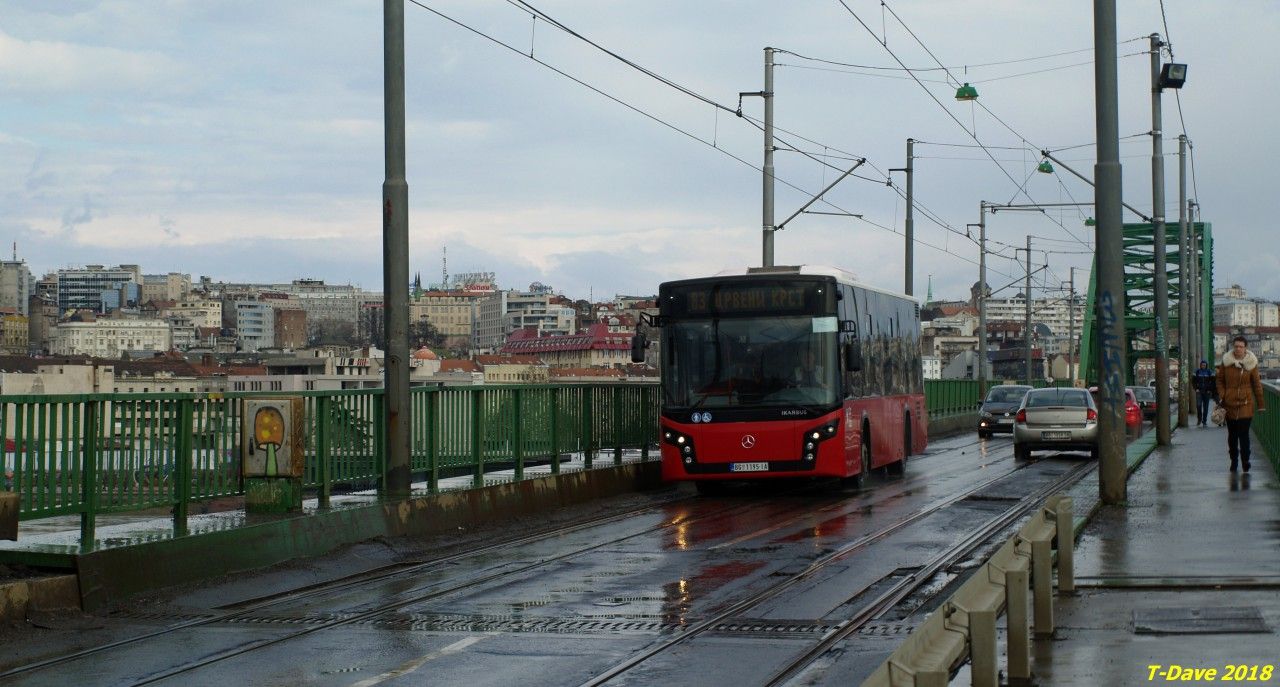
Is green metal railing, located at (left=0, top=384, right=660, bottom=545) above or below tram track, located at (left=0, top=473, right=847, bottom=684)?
above

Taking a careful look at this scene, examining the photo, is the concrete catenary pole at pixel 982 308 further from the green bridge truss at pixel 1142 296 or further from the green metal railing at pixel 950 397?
the green bridge truss at pixel 1142 296

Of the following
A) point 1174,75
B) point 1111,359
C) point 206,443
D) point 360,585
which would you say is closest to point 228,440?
point 206,443

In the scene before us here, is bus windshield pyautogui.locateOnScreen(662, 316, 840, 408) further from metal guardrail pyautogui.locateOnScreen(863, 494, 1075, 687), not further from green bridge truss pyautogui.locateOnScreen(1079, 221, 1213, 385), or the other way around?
green bridge truss pyautogui.locateOnScreen(1079, 221, 1213, 385)

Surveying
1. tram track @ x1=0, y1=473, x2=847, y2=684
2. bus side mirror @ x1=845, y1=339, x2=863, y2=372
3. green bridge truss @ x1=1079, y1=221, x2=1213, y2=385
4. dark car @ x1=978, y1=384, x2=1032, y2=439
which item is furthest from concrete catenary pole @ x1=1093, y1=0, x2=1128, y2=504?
green bridge truss @ x1=1079, y1=221, x2=1213, y2=385

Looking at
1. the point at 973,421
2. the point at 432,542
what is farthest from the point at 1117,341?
the point at 973,421

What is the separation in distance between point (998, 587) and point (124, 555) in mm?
6826

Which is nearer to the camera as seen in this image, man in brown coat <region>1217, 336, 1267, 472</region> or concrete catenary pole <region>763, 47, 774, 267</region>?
man in brown coat <region>1217, 336, 1267, 472</region>

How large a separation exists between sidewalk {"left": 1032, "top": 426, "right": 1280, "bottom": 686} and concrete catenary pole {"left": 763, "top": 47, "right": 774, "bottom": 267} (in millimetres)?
18306

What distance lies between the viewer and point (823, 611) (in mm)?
11570

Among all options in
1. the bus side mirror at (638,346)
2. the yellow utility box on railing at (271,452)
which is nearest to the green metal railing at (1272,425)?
the bus side mirror at (638,346)

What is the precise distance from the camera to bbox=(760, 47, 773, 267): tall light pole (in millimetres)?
37094

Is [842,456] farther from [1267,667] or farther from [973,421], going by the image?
[973,421]

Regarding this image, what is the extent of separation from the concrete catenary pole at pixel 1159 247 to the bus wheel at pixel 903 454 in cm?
643

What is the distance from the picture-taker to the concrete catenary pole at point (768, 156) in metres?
37.1
